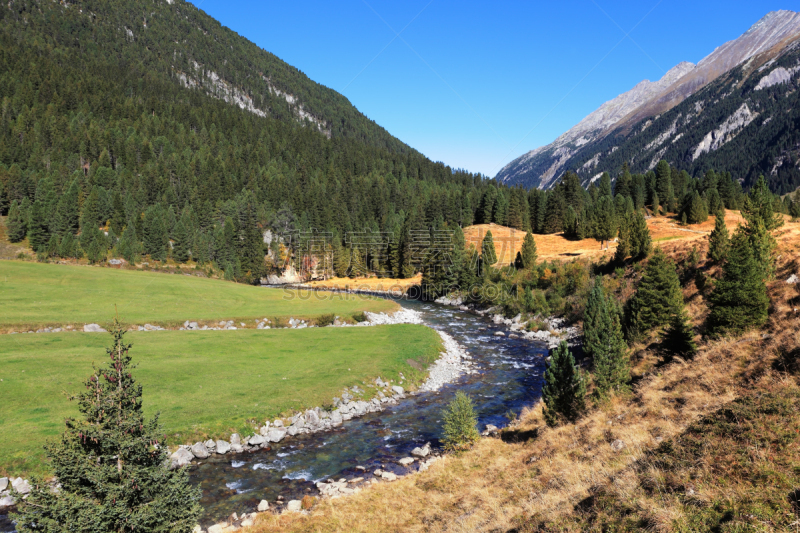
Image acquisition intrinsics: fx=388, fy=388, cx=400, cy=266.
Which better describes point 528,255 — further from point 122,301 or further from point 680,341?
point 122,301

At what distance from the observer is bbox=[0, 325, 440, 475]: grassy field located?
20156mm

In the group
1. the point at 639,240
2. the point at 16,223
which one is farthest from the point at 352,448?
the point at 16,223

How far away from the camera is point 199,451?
19.9 metres

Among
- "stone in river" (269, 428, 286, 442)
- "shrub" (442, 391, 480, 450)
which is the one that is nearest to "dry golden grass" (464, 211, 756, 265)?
"shrub" (442, 391, 480, 450)

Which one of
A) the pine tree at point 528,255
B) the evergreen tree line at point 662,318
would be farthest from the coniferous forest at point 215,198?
the evergreen tree line at point 662,318

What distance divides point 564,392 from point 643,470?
9857mm

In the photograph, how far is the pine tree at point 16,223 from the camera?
95.0 metres

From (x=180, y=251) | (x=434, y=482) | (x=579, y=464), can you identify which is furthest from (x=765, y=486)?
(x=180, y=251)

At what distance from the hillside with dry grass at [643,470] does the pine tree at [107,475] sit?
6305mm

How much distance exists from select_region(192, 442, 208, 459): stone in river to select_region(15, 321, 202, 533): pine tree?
1151 cm

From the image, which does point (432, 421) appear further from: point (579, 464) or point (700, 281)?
point (700, 281)

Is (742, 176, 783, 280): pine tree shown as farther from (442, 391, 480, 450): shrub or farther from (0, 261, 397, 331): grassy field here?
(0, 261, 397, 331): grassy field

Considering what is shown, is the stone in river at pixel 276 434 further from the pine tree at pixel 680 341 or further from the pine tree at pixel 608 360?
the pine tree at pixel 680 341

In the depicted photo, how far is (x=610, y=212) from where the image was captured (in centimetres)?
9875
